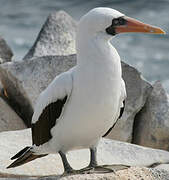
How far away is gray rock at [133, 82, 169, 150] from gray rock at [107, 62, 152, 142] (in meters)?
→ 0.13

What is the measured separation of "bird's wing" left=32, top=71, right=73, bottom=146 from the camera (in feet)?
17.3

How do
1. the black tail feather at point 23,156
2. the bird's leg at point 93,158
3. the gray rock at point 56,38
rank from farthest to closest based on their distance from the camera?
the gray rock at point 56,38, the black tail feather at point 23,156, the bird's leg at point 93,158

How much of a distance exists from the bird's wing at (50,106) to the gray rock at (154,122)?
2.69 m

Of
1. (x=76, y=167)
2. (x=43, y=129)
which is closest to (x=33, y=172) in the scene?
(x=76, y=167)

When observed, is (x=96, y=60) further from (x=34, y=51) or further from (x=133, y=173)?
(x=34, y=51)

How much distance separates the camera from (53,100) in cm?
534

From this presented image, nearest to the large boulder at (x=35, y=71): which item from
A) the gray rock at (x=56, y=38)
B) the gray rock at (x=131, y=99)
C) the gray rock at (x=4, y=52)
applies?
the gray rock at (x=131, y=99)

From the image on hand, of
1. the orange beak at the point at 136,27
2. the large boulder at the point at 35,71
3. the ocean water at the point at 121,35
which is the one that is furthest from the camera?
the ocean water at the point at 121,35

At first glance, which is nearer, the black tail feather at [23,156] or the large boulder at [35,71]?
the black tail feather at [23,156]

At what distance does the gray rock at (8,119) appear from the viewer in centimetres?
821

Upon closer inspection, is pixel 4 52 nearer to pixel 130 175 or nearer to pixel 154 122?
pixel 154 122

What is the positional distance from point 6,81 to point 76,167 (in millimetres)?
2208

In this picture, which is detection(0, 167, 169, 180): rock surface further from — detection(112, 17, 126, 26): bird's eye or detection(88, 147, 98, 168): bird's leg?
detection(112, 17, 126, 26): bird's eye

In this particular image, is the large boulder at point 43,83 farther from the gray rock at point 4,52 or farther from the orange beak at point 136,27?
the orange beak at point 136,27
